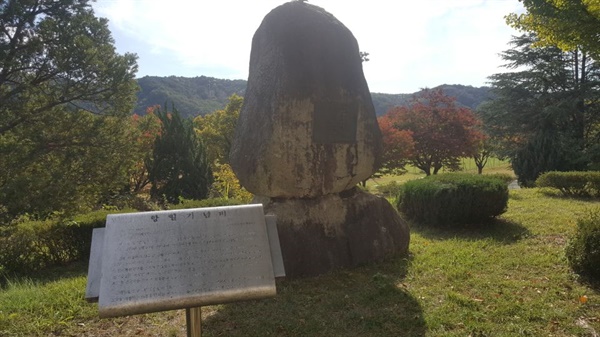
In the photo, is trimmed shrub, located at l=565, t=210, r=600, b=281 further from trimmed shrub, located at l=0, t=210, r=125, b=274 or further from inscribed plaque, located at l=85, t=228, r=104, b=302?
trimmed shrub, located at l=0, t=210, r=125, b=274

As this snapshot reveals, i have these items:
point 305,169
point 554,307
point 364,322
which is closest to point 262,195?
point 305,169

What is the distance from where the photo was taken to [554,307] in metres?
4.41

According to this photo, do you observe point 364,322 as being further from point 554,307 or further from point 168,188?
point 168,188

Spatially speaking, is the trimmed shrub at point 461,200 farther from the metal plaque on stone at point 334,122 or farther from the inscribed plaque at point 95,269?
the inscribed plaque at point 95,269

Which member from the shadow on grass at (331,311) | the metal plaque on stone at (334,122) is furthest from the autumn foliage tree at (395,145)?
the shadow on grass at (331,311)

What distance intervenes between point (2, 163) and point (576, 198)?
619 inches

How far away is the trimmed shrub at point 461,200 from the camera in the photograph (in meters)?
8.46

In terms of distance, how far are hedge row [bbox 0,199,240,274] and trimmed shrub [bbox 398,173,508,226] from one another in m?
4.49

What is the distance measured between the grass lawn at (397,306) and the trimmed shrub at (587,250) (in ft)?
0.61

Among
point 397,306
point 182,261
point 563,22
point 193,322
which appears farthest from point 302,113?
point 563,22

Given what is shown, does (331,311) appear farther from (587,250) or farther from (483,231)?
(483,231)

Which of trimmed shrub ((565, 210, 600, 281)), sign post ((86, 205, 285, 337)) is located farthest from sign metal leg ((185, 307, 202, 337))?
trimmed shrub ((565, 210, 600, 281))

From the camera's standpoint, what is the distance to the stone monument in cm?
575

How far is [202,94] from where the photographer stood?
331ft
